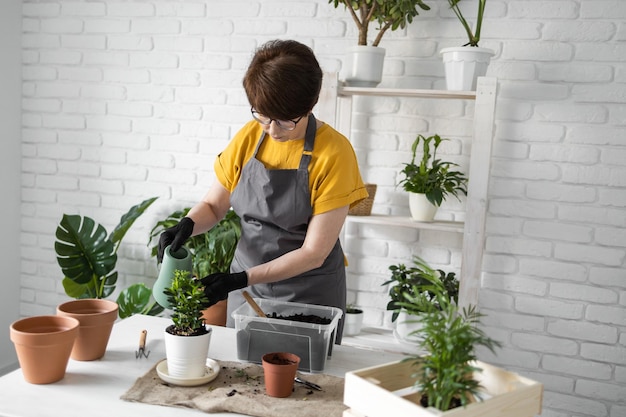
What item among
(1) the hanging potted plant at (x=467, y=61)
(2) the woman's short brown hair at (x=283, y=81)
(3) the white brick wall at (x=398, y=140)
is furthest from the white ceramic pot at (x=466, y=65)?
(2) the woman's short brown hair at (x=283, y=81)

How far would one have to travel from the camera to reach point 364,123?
2.89 meters

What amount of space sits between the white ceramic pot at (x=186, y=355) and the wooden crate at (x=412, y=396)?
1.37 feet

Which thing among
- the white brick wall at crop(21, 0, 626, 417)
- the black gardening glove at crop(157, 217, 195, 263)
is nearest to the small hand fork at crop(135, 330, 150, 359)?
the black gardening glove at crop(157, 217, 195, 263)

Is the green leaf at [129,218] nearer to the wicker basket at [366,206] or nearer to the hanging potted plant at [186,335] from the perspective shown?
the wicker basket at [366,206]

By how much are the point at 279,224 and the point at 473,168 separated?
94cm

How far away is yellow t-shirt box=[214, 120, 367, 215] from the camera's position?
1897 millimetres

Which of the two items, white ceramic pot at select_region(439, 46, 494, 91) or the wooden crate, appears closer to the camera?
the wooden crate

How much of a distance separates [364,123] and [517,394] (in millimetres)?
2000

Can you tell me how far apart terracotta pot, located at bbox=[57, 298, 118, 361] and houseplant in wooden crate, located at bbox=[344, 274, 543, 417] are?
698mm

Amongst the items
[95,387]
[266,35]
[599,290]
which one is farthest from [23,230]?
[599,290]

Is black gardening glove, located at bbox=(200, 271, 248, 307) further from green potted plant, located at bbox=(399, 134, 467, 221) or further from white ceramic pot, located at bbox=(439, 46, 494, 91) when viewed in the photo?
white ceramic pot, located at bbox=(439, 46, 494, 91)

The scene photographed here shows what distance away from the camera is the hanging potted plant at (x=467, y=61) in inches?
96.8

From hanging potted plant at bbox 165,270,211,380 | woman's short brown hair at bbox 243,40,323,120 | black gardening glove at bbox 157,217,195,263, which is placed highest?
woman's short brown hair at bbox 243,40,323,120

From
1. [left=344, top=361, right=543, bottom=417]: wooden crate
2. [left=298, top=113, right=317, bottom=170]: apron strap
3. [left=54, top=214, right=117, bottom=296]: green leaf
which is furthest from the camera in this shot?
[left=54, top=214, right=117, bottom=296]: green leaf
